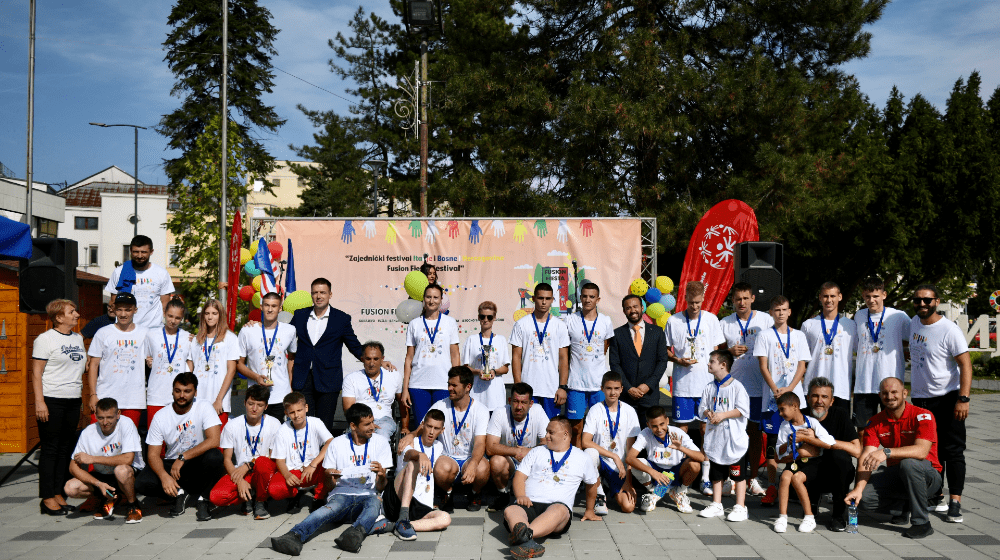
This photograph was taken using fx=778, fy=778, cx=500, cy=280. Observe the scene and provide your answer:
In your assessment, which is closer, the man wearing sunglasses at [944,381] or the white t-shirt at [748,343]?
the man wearing sunglasses at [944,381]

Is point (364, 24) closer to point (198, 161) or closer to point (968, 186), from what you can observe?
point (198, 161)

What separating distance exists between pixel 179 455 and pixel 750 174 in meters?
13.3

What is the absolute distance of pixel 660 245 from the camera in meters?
16.2

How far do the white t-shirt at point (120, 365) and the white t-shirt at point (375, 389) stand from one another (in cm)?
180

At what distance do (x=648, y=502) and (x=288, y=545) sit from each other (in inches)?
114

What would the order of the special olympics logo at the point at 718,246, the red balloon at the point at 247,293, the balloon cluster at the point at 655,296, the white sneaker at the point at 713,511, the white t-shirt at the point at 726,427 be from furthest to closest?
the red balloon at the point at 247,293, the special olympics logo at the point at 718,246, the balloon cluster at the point at 655,296, the white t-shirt at the point at 726,427, the white sneaker at the point at 713,511

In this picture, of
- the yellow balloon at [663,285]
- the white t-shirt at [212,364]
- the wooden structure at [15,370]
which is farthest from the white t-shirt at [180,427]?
the yellow balloon at [663,285]

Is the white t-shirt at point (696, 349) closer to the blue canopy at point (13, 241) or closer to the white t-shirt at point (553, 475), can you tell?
the white t-shirt at point (553, 475)

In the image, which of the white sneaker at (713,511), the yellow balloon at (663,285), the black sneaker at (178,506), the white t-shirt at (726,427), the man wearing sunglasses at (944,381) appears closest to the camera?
the man wearing sunglasses at (944,381)

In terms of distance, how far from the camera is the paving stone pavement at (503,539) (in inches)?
204

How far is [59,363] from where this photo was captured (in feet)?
21.4

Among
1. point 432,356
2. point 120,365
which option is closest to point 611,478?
point 432,356

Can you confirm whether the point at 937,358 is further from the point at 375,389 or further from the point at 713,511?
the point at 375,389

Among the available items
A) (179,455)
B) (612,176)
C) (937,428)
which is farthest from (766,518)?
(612,176)
